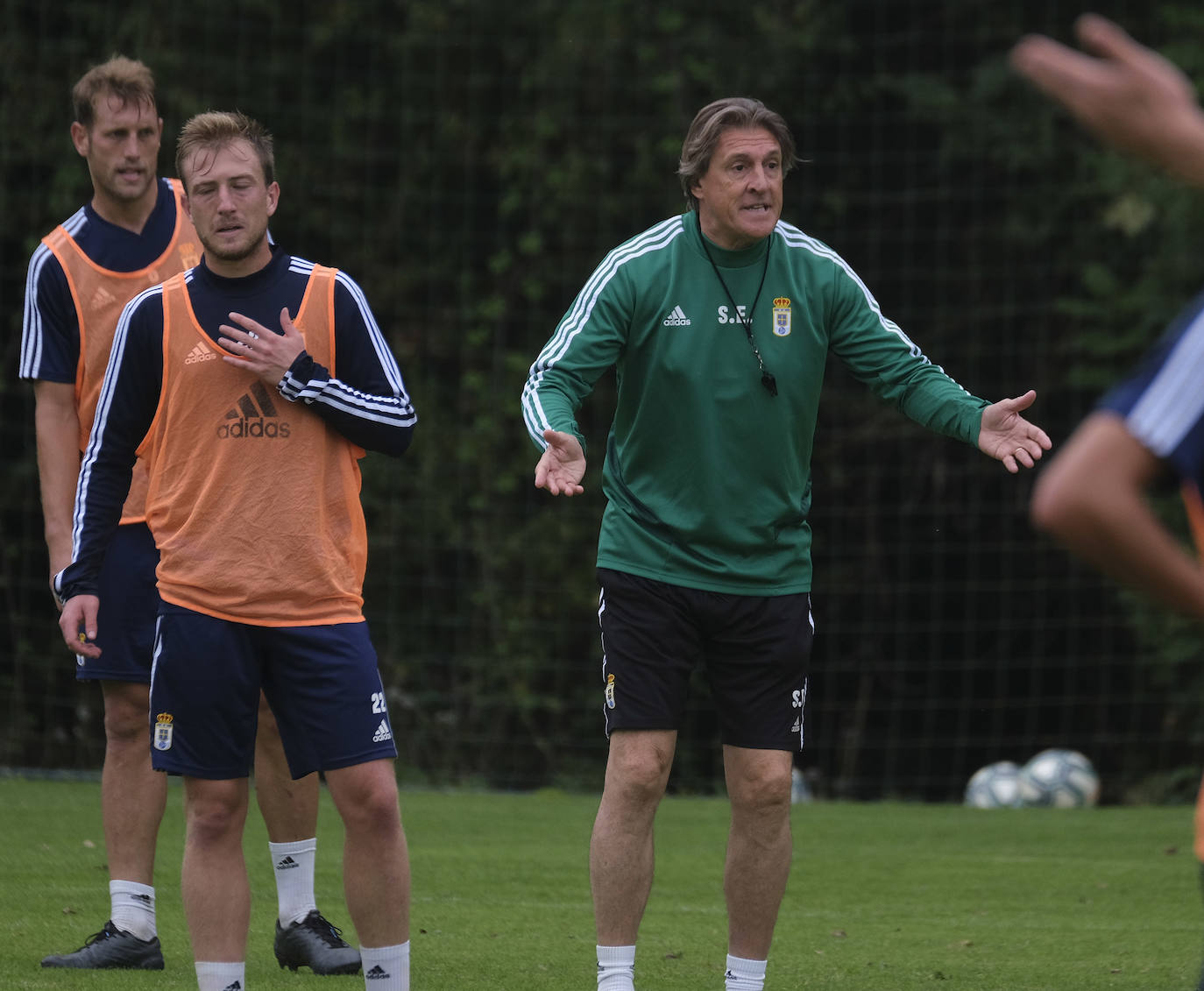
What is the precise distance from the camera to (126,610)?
4.48 metres

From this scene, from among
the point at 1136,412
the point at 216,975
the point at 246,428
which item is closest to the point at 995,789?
the point at 216,975

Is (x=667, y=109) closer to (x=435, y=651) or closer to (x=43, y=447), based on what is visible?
(x=435, y=651)

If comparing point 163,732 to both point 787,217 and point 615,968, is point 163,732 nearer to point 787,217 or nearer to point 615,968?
point 615,968

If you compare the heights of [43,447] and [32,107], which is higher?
[32,107]

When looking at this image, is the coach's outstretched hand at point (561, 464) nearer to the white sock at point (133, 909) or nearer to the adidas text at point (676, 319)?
the adidas text at point (676, 319)

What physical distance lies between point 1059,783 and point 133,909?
621 centimetres

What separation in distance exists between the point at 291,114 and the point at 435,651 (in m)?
3.46

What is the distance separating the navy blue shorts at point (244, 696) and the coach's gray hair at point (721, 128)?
4.56 ft

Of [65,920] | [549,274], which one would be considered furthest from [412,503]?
[65,920]

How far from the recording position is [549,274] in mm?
10969

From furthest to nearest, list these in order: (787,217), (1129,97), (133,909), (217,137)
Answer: (787,217)
(133,909)
(217,137)
(1129,97)

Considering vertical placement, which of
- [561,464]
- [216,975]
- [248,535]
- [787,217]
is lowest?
[216,975]

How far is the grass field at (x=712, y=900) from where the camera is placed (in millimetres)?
4547

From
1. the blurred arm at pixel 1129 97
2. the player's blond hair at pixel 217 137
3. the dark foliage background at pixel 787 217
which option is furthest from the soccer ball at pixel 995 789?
the blurred arm at pixel 1129 97
